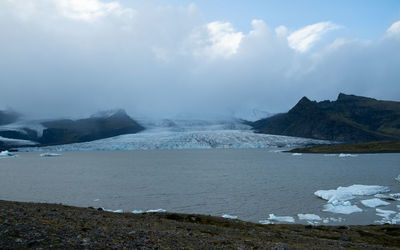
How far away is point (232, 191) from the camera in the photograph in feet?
125

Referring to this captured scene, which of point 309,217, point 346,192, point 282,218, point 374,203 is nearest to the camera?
point 282,218

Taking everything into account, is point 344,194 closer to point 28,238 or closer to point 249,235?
point 249,235

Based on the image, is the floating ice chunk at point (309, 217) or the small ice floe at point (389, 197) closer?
the floating ice chunk at point (309, 217)

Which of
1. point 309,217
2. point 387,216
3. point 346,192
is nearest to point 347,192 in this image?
point 346,192

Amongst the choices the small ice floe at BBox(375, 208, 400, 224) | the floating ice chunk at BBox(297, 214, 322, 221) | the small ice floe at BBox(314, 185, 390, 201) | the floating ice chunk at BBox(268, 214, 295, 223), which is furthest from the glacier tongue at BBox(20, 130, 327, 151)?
the small ice floe at BBox(375, 208, 400, 224)

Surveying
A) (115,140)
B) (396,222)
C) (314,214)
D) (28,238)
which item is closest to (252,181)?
(314,214)

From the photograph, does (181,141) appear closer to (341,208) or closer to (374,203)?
(374,203)

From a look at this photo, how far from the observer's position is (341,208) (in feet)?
87.8

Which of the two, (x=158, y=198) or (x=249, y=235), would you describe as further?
(x=158, y=198)

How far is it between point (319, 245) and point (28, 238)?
11.6m

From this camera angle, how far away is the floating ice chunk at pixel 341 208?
2619 cm

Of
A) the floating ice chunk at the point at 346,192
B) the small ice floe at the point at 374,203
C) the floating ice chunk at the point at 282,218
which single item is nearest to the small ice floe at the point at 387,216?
the small ice floe at the point at 374,203

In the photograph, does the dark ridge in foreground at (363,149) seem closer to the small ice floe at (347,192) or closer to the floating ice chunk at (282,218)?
the small ice floe at (347,192)

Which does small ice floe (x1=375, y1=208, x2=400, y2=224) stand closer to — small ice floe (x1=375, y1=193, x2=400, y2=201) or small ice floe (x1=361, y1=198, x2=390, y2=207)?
small ice floe (x1=361, y1=198, x2=390, y2=207)
